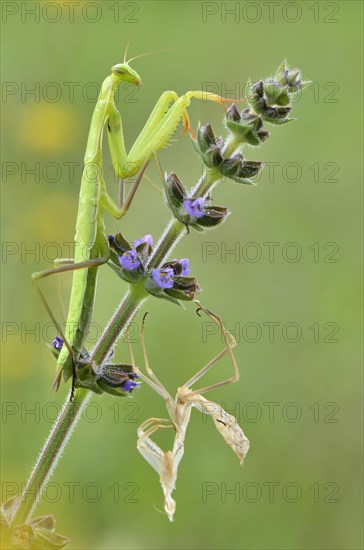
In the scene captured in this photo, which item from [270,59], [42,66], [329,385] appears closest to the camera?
[329,385]

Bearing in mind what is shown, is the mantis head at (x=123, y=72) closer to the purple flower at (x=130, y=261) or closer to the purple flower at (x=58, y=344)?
the purple flower at (x=130, y=261)

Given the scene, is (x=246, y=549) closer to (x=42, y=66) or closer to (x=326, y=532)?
(x=326, y=532)

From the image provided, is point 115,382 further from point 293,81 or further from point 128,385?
point 293,81

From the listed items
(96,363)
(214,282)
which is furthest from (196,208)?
(214,282)

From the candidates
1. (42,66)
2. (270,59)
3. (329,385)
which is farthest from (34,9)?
(329,385)

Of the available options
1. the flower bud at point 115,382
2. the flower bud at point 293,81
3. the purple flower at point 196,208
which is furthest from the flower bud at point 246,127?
the flower bud at point 115,382
